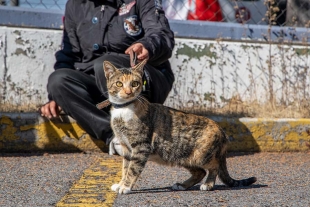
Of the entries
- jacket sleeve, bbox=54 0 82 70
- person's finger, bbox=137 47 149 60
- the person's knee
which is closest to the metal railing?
jacket sleeve, bbox=54 0 82 70

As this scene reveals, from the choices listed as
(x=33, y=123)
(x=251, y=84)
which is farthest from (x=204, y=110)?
(x=33, y=123)

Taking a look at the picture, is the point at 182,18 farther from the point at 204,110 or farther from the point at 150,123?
the point at 150,123

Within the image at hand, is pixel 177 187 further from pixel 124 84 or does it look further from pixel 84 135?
pixel 84 135

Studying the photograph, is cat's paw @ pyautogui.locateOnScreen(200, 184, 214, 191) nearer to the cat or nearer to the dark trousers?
the cat

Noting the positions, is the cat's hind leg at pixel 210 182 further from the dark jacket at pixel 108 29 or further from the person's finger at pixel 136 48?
the dark jacket at pixel 108 29

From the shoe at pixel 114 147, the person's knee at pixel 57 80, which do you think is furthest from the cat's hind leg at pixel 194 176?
the person's knee at pixel 57 80

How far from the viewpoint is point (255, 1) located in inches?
303

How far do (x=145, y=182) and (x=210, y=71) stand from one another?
237 cm

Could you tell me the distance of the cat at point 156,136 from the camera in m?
4.18

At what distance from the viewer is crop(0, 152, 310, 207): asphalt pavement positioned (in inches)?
151

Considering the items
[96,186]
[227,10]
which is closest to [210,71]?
[227,10]

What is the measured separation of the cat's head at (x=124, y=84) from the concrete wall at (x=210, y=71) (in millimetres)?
2133

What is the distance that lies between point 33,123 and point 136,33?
1.20 meters

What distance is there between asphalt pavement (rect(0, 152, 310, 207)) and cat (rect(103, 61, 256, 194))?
0.42 feet
